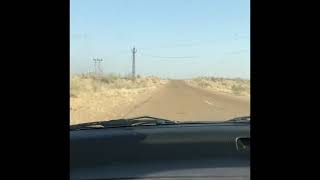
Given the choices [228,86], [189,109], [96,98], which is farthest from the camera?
[228,86]

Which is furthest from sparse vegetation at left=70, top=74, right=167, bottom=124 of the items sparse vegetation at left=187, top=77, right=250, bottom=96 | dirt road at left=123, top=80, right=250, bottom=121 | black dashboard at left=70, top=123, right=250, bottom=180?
sparse vegetation at left=187, top=77, right=250, bottom=96

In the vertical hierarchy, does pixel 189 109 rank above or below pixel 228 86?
below

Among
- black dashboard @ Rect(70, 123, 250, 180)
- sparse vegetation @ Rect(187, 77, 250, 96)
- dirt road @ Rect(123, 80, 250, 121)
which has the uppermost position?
sparse vegetation @ Rect(187, 77, 250, 96)

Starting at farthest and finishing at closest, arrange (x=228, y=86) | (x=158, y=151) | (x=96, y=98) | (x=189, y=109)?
(x=228, y=86) → (x=96, y=98) → (x=189, y=109) → (x=158, y=151)

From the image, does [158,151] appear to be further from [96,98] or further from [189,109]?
[96,98]

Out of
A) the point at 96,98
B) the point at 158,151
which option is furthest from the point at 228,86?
the point at 158,151

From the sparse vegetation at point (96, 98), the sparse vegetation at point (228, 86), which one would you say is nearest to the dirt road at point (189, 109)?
the sparse vegetation at point (96, 98)

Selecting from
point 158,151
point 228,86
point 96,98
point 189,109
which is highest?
point 228,86

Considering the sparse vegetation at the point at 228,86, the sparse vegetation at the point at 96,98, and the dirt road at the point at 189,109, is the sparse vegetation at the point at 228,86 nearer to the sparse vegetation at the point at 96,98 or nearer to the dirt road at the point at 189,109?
the dirt road at the point at 189,109

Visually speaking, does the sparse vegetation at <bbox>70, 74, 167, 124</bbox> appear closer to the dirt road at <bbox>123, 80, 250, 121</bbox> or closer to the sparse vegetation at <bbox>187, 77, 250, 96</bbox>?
the dirt road at <bbox>123, 80, 250, 121</bbox>
